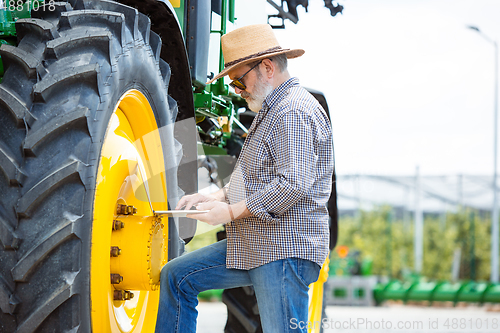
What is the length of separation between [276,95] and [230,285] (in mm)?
879

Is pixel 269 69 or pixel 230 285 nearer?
pixel 269 69

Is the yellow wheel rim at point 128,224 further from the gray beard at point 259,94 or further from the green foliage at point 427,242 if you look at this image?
the green foliage at point 427,242

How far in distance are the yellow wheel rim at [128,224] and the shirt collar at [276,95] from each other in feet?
1.70

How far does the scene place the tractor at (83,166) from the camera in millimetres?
1801

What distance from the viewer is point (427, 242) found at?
32.0m

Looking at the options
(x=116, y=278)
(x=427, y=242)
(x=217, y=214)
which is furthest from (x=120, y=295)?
(x=427, y=242)

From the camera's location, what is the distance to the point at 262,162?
241 centimetres

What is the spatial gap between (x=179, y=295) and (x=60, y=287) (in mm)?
840

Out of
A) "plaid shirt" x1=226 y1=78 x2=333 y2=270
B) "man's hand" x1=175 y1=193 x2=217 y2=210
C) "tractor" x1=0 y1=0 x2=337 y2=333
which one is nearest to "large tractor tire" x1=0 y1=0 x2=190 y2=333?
"tractor" x1=0 y1=0 x2=337 y2=333

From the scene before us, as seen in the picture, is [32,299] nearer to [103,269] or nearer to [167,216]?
[103,269]

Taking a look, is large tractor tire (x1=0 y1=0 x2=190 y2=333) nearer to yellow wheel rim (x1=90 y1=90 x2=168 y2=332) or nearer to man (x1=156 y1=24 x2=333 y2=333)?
yellow wheel rim (x1=90 y1=90 x2=168 y2=332)

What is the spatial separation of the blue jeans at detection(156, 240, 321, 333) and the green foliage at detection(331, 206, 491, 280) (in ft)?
89.3

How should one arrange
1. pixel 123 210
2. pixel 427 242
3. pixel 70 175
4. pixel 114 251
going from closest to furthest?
pixel 70 175 → pixel 114 251 → pixel 123 210 → pixel 427 242

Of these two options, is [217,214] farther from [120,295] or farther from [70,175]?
[70,175]
